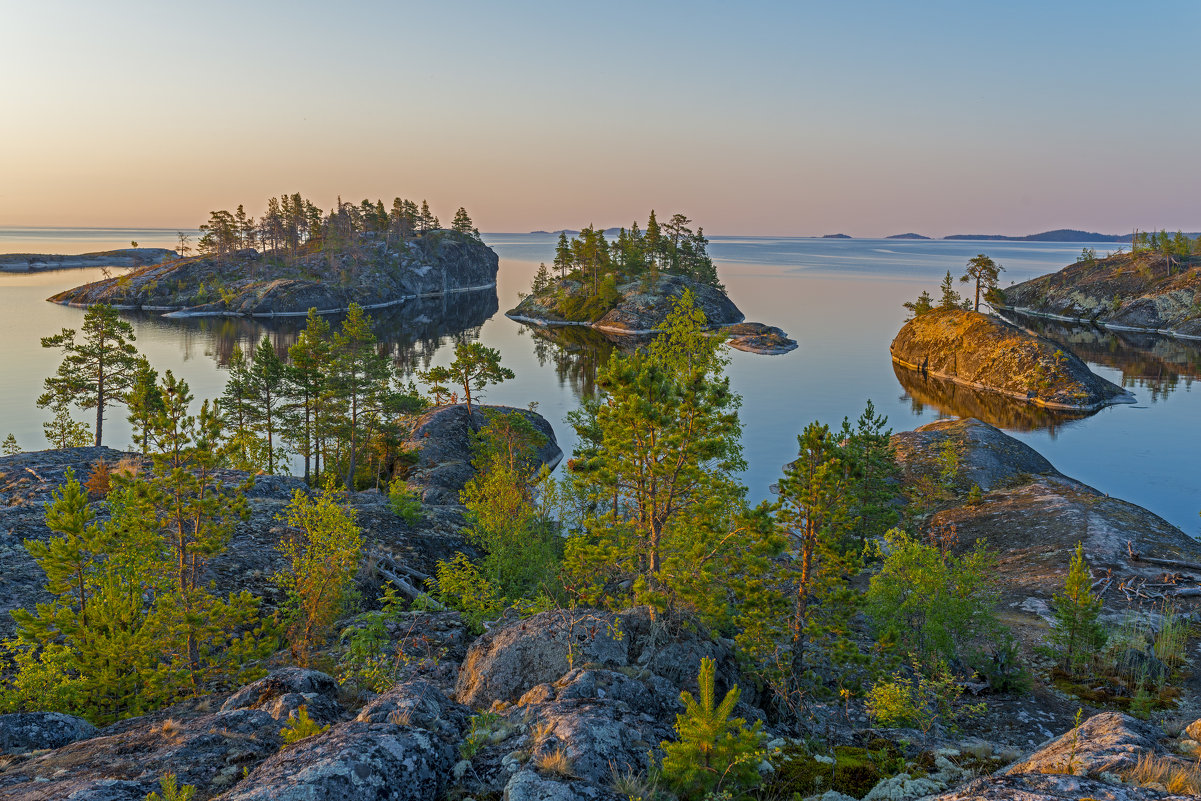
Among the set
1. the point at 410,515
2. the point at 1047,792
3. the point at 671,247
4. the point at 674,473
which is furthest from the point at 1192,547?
the point at 671,247

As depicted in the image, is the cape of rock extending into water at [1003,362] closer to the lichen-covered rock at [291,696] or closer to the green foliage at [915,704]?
the green foliage at [915,704]

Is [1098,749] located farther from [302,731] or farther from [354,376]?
[354,376]

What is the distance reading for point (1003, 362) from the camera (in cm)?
8688

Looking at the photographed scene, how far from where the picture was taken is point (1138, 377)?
9450 cm

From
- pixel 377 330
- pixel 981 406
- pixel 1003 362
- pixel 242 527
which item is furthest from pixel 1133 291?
pixel 242 527

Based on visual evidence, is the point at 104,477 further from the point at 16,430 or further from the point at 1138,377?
the point at 1138,377

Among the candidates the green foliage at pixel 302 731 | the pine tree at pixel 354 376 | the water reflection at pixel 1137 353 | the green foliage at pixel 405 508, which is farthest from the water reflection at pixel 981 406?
the green foliage at pixel 302 731

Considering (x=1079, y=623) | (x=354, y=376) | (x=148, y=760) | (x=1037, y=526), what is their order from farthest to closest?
(x=354, y=376) < (x=1037, y=526) < (x=1079, y=623) < (x=148, y=760)

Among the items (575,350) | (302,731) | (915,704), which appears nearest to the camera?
(302,731)

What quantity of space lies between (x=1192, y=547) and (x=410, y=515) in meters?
40.1

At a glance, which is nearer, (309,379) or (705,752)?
(705,752)

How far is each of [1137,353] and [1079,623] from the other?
386 ft

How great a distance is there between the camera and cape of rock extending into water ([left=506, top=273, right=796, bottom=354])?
123m

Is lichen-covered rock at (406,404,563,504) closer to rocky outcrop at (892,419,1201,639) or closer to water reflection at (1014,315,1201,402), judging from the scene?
rocky outcrop at (892,419,1201,639)
